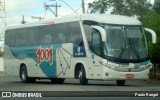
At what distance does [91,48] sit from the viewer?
82.7 ft

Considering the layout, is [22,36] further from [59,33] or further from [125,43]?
[125,43]

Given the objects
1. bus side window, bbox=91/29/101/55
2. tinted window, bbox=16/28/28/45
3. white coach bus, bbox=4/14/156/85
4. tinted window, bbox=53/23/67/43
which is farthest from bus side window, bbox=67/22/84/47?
tinted window, bbox=16/28/28/45

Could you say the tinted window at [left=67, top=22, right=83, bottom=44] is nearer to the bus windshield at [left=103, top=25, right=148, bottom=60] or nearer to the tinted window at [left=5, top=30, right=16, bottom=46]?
the bus windshield at [left=103, top=25, right=148, bottom=60]

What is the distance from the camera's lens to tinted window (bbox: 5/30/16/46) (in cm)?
3280

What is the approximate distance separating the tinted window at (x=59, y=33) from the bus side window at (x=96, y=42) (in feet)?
8.50

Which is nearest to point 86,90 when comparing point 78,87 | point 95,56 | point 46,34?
point 78,87

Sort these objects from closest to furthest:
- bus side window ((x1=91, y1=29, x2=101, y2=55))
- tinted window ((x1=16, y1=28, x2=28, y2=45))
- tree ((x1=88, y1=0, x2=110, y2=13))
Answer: bus side window ((x1=91, y1=29, x2=101, y2=55)) → tinted window ((x1=16, y1=28, x2=28, y2=45)) → tree ((x1=88, y1=0, x2=110, y2=13))

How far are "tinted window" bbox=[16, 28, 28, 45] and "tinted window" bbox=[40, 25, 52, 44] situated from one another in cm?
186

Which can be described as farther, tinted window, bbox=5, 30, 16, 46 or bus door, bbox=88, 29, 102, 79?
tinted window, bbox=5, 30, 16, 46

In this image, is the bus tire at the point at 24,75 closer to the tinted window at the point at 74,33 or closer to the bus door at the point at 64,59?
the bus door at the point at 64,59

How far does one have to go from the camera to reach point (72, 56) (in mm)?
26719

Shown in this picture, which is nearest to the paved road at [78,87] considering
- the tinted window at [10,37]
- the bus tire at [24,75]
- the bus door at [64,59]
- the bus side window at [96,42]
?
the bus door at [64,59]

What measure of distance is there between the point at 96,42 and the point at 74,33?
186 cm

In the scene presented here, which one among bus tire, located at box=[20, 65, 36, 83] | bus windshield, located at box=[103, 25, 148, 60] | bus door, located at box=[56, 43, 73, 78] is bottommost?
bus tire, located at box=[20, 65, 36, 83]
